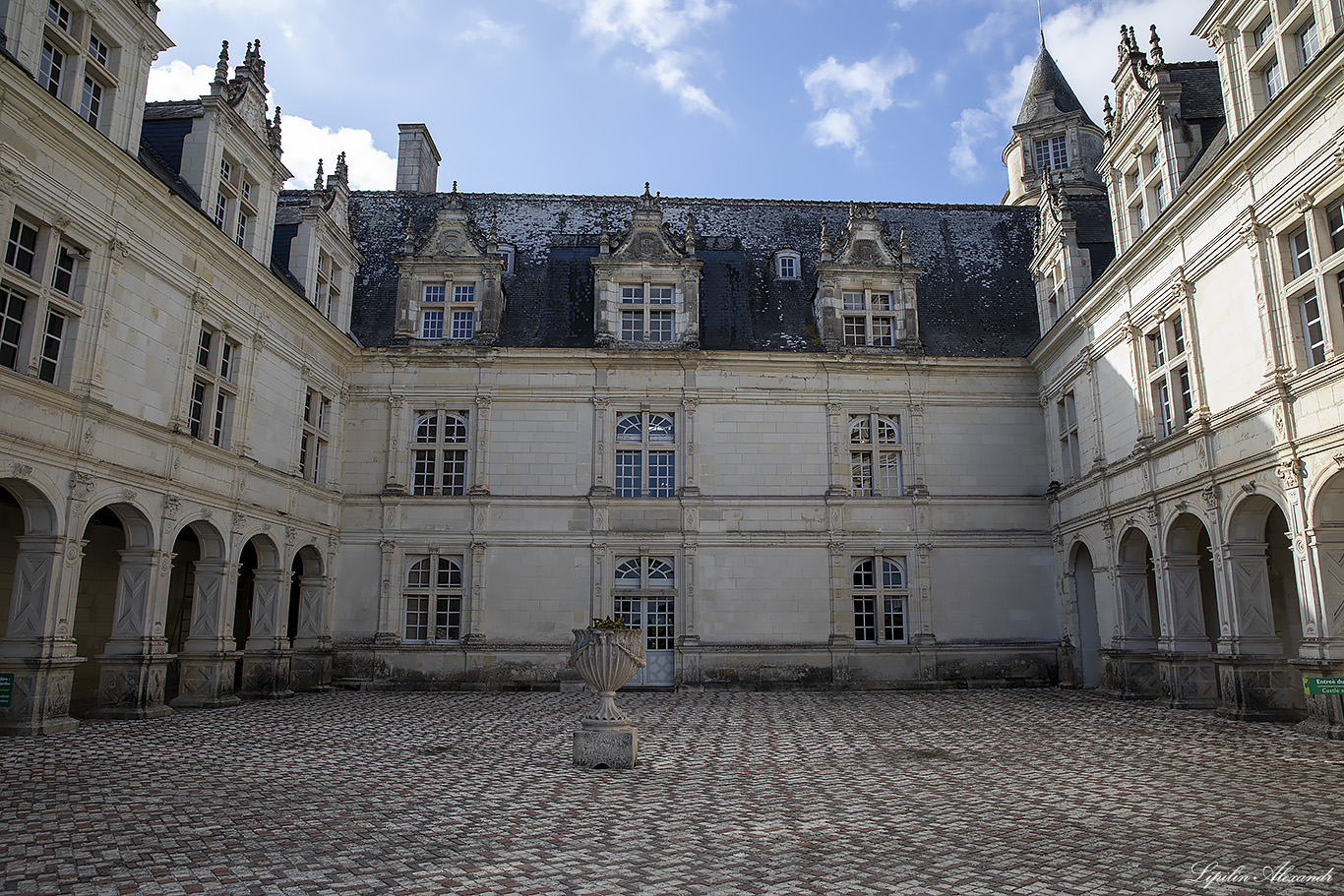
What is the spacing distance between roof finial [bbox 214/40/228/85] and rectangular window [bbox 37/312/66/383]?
6.20 metres

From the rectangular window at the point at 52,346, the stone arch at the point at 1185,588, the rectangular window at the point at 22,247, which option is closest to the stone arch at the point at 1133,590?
the stone arch at the point at 1185,588

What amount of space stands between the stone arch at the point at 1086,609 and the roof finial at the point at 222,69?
19.4m

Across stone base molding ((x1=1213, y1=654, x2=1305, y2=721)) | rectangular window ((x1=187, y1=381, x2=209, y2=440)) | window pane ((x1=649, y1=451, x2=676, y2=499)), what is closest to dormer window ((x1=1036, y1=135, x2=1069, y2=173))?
window pane ((x1=649, y1=451, x2=676, y2=499))

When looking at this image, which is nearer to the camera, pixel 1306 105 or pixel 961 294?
pixel 1306 105

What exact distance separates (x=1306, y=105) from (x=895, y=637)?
13.1 meters

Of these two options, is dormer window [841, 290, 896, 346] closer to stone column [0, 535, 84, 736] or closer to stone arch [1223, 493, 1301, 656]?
stone arch [1223, 493, 1301, 656]

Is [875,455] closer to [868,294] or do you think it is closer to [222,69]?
[868,294]

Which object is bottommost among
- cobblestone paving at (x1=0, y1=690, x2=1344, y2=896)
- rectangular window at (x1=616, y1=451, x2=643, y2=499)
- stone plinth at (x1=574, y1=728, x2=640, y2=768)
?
cobblestone paving at (x1=0, y1=690, x2=1344, y2=896)

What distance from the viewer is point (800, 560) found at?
20.7 metres

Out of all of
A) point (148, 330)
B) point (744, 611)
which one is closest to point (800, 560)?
point (744, 611)

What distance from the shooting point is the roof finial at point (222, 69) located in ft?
53.3

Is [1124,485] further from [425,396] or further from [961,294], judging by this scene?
[425,396]

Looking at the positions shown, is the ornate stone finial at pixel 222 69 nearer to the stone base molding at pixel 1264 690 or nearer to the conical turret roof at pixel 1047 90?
the stone base molding at pixel 1264 690

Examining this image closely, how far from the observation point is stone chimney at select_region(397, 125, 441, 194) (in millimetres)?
26500
